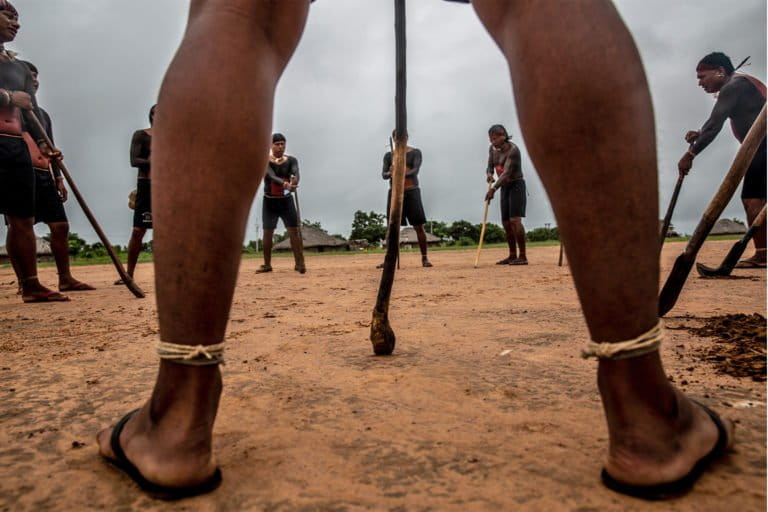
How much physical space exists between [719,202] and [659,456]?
3.51ft

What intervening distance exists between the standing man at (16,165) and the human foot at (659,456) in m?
4.02

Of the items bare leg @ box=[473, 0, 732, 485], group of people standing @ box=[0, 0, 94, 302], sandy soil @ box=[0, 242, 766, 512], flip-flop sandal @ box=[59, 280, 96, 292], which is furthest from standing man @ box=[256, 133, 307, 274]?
bare leg @ box=[473, 0, 732, 485]

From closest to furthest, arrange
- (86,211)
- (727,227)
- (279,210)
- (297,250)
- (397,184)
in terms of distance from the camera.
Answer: (397,184) → (86,211) → (297,250) → (279,210) → (727,227)

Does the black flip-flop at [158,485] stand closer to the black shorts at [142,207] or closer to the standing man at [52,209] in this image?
the standing man at [52,209]

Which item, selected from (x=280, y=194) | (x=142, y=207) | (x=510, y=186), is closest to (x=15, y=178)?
(x=142, y=207)

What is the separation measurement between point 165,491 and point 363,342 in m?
1.10

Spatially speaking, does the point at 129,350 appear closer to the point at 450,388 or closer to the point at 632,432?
the point at 450,388

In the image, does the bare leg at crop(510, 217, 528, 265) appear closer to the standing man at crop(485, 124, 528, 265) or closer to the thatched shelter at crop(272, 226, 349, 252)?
the standing man at crop(485, 124, 528, 265)

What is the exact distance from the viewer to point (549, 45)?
72 centimetres

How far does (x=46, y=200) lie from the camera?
443cm

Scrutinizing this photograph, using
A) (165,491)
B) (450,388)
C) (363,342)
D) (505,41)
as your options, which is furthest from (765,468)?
(363,342)

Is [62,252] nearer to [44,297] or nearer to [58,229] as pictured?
[58,229]

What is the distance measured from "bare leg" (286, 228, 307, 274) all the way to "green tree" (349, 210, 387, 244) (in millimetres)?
42825

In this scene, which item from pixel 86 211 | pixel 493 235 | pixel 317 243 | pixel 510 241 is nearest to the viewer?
pixel 86 211
